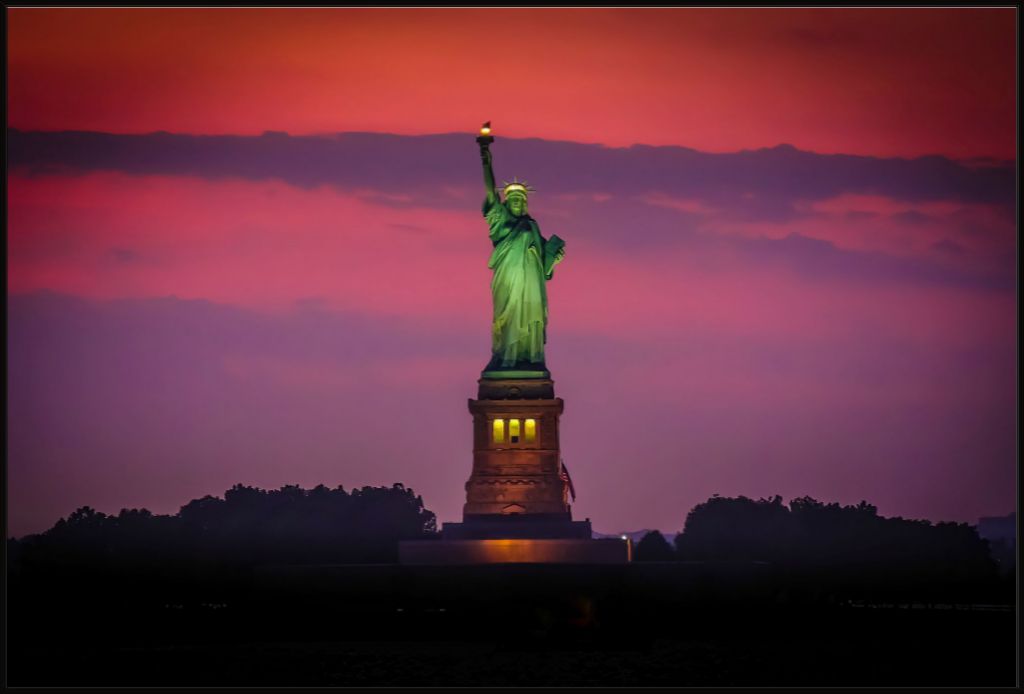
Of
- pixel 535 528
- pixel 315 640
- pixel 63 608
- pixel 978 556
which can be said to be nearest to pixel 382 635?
pixel 315 640

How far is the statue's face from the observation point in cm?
Result: 5503

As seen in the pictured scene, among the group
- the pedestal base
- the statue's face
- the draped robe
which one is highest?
the statue's face

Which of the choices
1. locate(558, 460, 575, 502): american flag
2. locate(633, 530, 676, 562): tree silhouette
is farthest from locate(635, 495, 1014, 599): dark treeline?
locate(558, 460, 575, 502): american flag

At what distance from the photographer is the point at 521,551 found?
5181 centimetres

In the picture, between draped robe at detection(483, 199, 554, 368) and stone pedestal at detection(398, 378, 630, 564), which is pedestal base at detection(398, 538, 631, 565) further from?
draped robe at detection(483, 199, 554, 368)

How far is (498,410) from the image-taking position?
5425cm

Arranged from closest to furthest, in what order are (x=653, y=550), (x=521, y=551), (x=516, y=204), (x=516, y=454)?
(x=521, y=551)
(x=516, y=454)
(x=516, y=204)
(x=653, y=550)

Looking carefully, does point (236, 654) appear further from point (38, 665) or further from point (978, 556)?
point (978, 556)

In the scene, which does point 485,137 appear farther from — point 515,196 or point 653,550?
point 653,550

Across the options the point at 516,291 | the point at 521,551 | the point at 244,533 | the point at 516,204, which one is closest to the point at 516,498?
the point at 521,551

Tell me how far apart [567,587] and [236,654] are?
8.14 meters

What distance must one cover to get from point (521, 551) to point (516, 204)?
936 centimetres

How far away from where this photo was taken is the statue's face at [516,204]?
55.0 meters

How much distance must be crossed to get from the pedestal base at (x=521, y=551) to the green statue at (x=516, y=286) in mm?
5016
